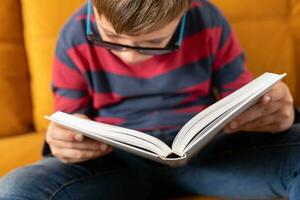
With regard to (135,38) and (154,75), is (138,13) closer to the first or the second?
(135,38)

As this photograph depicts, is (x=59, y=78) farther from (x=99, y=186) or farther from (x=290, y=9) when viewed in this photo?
(x=290, y=9)

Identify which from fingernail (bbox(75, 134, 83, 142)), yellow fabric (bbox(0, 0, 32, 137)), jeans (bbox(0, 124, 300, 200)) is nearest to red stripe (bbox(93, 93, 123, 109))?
jeans (bbox(0, 124, 300, 200))

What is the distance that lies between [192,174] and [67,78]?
0.34 meters

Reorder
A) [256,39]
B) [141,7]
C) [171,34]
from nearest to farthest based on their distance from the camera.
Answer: [141,7], [171,34], [256,39]

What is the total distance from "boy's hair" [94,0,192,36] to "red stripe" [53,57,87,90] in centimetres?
25

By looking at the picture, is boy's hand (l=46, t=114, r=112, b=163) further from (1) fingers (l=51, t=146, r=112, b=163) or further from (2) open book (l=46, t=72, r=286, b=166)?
(2) open book (l=46, t=72, r=286, b=166)

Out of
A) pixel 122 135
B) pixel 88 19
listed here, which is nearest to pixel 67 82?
pixel 88 19

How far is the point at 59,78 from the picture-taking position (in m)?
1.04

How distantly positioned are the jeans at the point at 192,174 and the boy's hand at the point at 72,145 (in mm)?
52

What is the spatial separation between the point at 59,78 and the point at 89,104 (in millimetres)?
91

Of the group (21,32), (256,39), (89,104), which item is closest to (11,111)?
(21,32)

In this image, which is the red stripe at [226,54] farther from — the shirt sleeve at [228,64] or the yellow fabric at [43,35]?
the yellow fabric at [43,35]

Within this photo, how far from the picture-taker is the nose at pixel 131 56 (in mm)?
912

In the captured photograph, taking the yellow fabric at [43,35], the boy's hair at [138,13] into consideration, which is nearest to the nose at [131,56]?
the boy's hair at [138,13]
